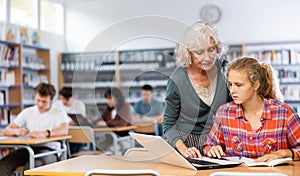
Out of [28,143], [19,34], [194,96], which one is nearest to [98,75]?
[194,96]

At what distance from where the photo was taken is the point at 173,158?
2012 millimetres

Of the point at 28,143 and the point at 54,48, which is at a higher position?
the point at 54,48

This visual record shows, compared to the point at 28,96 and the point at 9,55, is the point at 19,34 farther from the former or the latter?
the point at 28,96

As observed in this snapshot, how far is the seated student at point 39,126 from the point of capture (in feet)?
13.6

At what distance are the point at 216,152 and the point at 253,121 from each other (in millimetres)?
238

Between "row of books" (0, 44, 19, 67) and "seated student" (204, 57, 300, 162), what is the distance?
5.29 metres

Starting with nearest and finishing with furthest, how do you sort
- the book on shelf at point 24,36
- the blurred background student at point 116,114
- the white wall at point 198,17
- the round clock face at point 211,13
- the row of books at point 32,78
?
the blurred background student at point 116,114
the book on shelf at point 24,36
the row of books at point 32,78
the white wall at point 198,17
the round clock face at point 211,13

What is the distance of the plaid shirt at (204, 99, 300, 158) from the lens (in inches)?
87.2

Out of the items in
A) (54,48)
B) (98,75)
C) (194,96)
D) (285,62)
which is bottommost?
(194,96)

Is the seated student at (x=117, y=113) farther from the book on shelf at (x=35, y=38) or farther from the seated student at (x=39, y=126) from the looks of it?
the book on shelf at (x=35, y=38)

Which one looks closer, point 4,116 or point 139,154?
point 139,154

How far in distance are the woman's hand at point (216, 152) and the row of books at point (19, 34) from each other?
5.38 metres

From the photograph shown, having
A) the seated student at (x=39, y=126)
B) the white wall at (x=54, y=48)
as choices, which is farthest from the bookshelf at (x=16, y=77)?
the seated student at (x=39, y=126)

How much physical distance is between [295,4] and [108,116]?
555 centimetres
